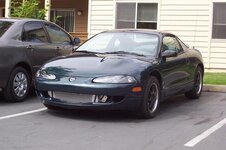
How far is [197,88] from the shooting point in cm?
1043

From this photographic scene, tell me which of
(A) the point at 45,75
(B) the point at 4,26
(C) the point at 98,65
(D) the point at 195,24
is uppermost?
(D) the point at 195,24

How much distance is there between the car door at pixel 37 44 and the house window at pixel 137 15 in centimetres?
668

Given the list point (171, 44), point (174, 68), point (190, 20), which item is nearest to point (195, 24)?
point (190, 20)

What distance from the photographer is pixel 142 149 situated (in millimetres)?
6066

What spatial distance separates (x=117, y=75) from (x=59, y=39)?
11.6ft

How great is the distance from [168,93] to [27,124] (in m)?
2.55

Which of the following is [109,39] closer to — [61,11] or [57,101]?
[57,101]

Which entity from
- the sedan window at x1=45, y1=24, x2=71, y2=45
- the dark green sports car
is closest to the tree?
the sedan window at x1=45, y1=24, x2=71, y2=45

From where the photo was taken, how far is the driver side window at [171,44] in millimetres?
8977

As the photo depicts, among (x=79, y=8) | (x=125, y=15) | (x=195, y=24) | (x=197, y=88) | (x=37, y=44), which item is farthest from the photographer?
(x=79, y=8)

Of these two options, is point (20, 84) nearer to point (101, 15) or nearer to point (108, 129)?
point (108, 129)

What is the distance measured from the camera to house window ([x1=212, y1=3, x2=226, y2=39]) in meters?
15.7

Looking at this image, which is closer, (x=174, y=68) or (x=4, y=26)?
(x=174, y=68)

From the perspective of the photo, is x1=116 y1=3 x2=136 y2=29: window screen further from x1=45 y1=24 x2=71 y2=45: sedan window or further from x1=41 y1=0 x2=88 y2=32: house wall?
x1=45 y1=24 x2=71 y2=45: sedan window
